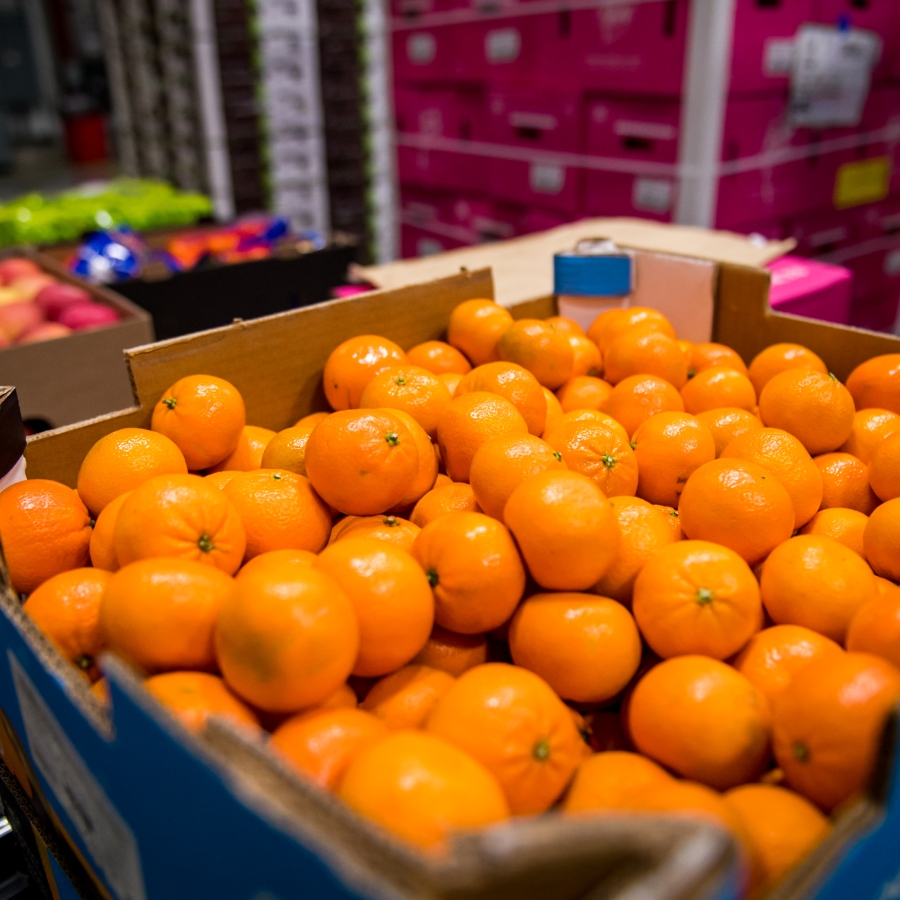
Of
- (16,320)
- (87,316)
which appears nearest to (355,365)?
(87,316)

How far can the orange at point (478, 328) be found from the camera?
1.52m

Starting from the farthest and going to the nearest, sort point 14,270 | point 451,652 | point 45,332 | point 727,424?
point 14,270 < point 45,332 < point 727,424 < point 451,652

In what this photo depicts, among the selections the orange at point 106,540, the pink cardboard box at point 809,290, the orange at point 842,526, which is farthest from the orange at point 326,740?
the pink cardboard box at point 809,290

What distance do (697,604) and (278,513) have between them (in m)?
0.53

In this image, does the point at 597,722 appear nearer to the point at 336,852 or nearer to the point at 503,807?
the point at 503,807

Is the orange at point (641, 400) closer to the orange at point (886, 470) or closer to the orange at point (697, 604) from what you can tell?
the orange at point (886, 470)

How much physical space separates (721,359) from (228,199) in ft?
13.5

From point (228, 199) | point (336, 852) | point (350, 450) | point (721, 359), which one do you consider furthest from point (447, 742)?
point (228, 199)

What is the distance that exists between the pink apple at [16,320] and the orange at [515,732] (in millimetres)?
2095

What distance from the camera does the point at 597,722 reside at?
0.92 meters

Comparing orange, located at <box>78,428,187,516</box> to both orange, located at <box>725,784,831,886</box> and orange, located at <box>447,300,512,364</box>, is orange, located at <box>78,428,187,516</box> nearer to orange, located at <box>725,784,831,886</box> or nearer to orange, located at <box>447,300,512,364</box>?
orange, located at <box>447,300,512,364</box>

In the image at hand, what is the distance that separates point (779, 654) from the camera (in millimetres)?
855

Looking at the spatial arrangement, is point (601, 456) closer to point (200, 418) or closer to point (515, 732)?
point (515, 732)

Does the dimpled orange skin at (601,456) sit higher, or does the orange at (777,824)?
the dimpled orange skin at (601,456)
